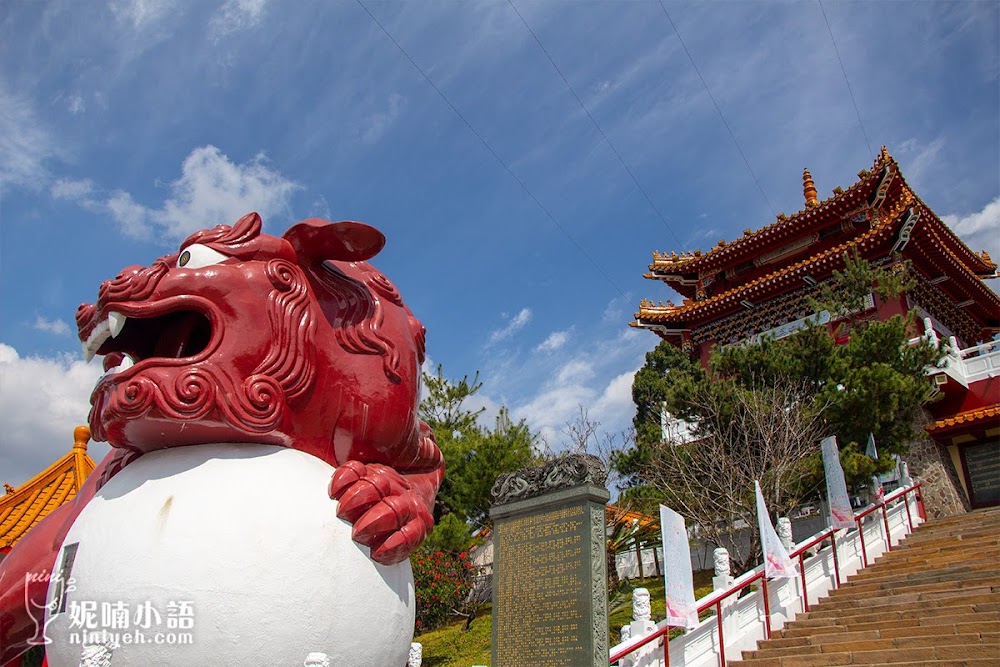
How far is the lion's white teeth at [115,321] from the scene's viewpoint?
3.76 metres

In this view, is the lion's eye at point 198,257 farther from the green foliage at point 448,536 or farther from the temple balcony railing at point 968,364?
the temple balcony railing at point 968,364

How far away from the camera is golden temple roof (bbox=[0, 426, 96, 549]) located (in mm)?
8562

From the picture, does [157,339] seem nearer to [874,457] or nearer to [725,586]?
[725,586]

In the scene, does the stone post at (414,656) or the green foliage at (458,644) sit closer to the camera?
the stone post at (414,656)

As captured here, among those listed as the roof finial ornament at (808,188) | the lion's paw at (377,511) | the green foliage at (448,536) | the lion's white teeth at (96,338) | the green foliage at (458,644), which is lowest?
the green foliage at (458,644)

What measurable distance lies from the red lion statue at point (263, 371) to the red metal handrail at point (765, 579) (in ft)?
10.5

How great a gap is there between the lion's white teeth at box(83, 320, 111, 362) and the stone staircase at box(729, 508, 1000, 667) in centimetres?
694

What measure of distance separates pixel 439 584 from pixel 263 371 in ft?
31.4

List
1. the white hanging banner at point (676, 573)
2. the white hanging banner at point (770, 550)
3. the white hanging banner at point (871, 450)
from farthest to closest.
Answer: the white hanging banner at point (871, 450) < the white hanging banner at point (770, 550) < the white hanging banner at point (676, 573)

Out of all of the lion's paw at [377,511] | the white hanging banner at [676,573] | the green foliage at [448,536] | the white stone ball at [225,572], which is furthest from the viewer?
the green foliage at [448,536]

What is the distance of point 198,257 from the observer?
3867 millimetres

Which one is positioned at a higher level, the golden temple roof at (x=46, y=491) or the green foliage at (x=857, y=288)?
the green foliage at (x=857, y=288)

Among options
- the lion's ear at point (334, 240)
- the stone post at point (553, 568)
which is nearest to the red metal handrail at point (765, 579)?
the stone post at point (553, 568)

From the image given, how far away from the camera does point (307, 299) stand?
3.92 m
